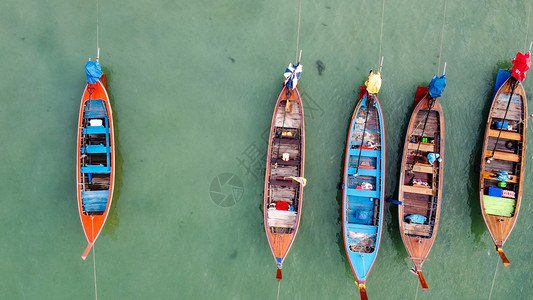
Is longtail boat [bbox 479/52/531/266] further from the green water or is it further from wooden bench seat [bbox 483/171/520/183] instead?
the green water

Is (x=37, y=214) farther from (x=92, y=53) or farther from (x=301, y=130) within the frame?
(x=301, y=130)

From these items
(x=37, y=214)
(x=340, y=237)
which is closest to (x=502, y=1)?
(x=340, y=237)

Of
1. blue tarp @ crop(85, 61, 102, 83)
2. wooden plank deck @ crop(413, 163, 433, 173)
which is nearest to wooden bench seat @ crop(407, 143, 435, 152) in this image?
wooden plank deck @ crop(413, 163, 433, 173)

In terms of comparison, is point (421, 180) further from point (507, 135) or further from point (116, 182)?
point (116, 182)

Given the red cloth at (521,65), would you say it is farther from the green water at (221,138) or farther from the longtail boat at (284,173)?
the longtail boat at (284,173)

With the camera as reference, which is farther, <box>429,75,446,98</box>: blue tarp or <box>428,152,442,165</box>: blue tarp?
<box>428,152,442,165</box>: blue tarp

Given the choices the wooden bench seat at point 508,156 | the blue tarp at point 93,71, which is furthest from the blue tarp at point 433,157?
the blue tarp at point 93,71
